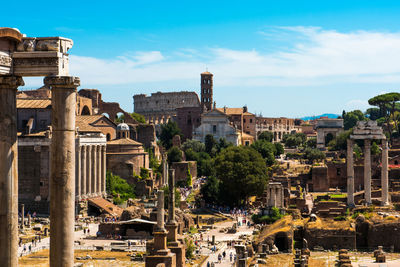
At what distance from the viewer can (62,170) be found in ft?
34.2

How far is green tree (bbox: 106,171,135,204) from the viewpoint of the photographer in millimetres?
55094

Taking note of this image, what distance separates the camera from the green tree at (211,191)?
186 feet

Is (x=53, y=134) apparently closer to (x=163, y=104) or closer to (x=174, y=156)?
(x=174, y=156)

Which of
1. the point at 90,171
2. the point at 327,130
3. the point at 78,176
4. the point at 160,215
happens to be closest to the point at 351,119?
the point at 327,130

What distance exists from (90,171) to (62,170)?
41.2m

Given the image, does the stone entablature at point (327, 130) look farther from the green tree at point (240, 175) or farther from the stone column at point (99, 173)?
the stone column at point (99, 173)

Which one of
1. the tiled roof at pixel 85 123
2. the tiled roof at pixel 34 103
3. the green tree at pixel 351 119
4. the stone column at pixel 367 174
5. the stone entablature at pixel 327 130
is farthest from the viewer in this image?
the green tree at pixel 351 119

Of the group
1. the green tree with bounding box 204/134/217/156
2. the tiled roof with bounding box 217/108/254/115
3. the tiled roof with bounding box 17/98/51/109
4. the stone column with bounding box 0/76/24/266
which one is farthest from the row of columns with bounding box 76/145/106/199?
the tiled roof with bounding box 217/108/254/115

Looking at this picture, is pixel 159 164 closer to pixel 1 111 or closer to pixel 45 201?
pixel 45 201

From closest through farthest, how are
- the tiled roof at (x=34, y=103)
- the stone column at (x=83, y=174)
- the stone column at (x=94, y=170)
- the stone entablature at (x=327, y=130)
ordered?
1. the stone column at (x=83, y=174)
2. the stone column at (x=94, y=170)
3. the tiled roof at (x=34, y=103)
4. the stone entablature at (x=327, y=130)

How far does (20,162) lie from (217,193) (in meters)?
17.0

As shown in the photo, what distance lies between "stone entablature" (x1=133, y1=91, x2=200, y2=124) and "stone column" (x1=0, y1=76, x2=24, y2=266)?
11752cm

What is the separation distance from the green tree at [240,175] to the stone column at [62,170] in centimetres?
4528

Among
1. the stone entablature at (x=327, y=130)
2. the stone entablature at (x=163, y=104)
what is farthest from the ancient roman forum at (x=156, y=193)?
the stone entablature at (x=163, y=104)
